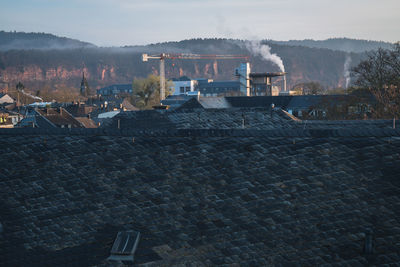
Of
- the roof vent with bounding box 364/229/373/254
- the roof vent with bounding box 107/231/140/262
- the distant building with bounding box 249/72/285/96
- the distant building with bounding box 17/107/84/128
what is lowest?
the distant building with bounding box 17/107/84/128

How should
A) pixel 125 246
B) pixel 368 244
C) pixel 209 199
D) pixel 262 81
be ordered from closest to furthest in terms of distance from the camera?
pixel 368 244 → pixel 125 246 → pixel 209 199 → pixel 262 81

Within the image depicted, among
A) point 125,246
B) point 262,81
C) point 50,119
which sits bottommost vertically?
point 50,119

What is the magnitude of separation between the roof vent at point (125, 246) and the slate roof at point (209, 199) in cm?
20

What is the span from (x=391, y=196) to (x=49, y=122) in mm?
51796

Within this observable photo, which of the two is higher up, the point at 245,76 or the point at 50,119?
the point at 245,76

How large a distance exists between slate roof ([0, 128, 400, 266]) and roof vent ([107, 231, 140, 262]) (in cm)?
20

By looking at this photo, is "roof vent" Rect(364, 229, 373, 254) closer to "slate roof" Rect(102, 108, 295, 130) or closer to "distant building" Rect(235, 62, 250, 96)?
"slate roof" Rect(102, 108, 295, 130)

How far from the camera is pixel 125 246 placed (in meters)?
12.0

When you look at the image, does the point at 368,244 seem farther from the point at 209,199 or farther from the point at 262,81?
the point at 262,81

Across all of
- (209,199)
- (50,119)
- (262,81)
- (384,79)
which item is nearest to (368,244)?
(209,199)

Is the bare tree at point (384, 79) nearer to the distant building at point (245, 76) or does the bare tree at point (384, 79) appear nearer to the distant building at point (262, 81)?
the distant building at point (262, 81)

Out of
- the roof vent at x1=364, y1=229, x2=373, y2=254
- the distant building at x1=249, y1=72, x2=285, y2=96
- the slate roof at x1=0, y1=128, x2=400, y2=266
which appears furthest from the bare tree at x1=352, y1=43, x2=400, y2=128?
the distant building at x1=249, y1=72, x2=285, y2=96

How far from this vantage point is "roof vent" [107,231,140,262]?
457 inches

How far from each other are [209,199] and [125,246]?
8.88 ft
